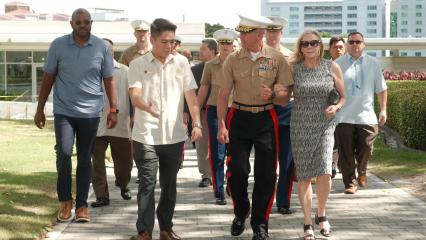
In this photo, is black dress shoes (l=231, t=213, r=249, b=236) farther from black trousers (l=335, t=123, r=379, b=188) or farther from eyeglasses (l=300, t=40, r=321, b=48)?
black trousers (l=335, t=123, r=379, b=188)

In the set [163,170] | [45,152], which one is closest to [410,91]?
[45,152]

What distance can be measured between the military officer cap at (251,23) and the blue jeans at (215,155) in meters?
2.66

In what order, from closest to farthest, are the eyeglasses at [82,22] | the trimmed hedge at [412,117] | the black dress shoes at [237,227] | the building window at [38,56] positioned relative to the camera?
the black dress shoes at [237,227] → the eyeglasses at [82,22] → the trimmed hedge at [412,117] → the building window at [38,56]

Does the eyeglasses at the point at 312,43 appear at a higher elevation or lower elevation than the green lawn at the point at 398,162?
higher

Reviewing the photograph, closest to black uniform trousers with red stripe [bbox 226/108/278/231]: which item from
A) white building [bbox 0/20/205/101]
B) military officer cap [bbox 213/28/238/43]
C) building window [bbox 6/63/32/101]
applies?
military officer cap [bbox 213/28/238/43]

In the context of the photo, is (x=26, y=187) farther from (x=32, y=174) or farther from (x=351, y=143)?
(x=351, y=143)

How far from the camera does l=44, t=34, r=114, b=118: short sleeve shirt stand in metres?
7.91

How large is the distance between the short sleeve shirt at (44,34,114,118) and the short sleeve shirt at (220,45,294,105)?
1.46 meters

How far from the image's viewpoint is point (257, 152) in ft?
23.8

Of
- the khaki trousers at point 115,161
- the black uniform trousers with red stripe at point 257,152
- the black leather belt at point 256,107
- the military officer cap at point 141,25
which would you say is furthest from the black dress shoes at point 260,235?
the military officer cap at point 141,25

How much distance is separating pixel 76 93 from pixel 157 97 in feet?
4.24

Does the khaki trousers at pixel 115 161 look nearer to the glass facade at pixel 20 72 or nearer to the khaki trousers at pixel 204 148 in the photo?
the khaki trousers at pixel 204 148

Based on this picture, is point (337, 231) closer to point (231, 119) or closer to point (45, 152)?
point (231, 119)

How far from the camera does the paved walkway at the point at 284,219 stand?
295 inches
